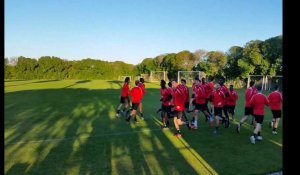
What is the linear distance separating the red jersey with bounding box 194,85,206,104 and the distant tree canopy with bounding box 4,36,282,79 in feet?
63.5

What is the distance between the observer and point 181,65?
6284 cm

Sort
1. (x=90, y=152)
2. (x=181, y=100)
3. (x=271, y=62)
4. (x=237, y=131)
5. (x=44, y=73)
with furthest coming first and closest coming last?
(x=44, y=73) → (x=271, y=62) → (x=237, y=131) → (x=181, y=100) → (x=90, y=152)

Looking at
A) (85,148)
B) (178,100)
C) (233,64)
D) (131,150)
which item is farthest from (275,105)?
(233,64)

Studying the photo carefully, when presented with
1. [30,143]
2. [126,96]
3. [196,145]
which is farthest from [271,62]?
[30,143]

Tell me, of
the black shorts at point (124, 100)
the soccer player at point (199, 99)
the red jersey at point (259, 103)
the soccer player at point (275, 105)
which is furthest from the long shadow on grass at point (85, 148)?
the soccer player at point (275, 105)

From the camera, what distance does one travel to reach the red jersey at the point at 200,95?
39.3ft

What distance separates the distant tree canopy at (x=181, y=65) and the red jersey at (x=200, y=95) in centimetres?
1937

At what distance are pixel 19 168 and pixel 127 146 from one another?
3.28 m

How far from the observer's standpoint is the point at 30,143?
30.7 ft

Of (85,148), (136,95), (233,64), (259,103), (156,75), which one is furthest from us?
(156,75)

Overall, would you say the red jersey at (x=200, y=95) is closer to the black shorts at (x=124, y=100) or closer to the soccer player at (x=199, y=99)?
the soccer player at (x=199, y=99)

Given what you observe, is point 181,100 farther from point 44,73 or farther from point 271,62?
point 44,73

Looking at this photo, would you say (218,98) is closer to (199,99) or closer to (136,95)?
(199,99)

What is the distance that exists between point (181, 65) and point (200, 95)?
5124 cm
